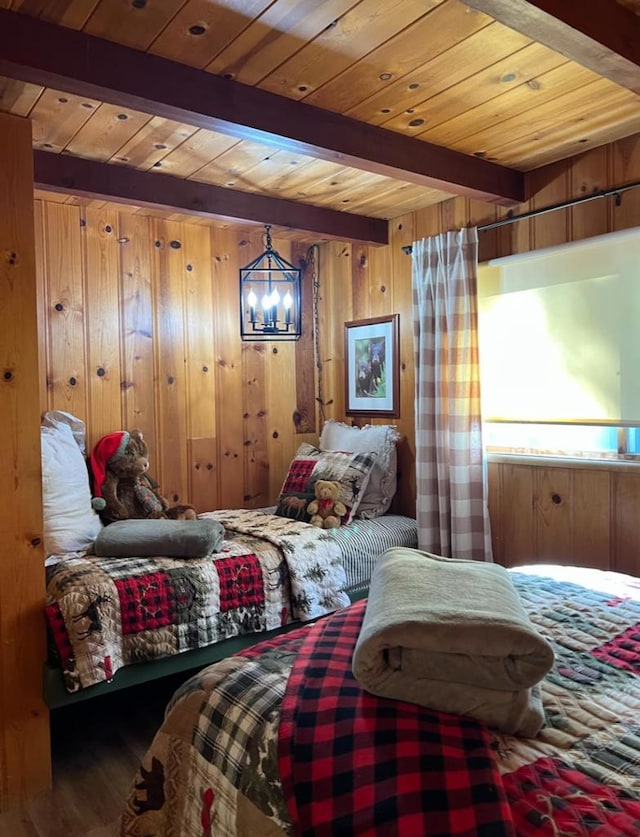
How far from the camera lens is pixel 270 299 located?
3.39 m

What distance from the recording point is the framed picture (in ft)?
11.5

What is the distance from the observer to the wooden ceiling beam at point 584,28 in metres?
1.44

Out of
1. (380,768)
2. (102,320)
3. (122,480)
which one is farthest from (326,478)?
(380,768)

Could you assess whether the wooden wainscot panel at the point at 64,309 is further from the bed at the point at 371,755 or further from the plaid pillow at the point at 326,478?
the bed at the point at 371,755

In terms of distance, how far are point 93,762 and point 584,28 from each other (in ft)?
9.21

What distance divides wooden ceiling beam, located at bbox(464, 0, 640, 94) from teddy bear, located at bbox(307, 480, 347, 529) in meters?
2.06

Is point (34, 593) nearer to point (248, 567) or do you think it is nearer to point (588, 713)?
point (248, 567)

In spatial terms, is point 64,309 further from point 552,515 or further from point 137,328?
point 552,515

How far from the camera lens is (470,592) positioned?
4.22 feet

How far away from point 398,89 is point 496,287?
1.15m

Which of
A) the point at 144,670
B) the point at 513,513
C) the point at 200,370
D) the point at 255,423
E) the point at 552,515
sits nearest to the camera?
the point at 144,670

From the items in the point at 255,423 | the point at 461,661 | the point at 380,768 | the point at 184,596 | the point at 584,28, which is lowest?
the point at 184,596

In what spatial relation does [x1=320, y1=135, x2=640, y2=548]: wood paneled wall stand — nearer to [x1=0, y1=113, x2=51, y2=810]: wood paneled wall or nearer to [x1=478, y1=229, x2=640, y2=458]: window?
[x1=478, y1=229, x2=640, y2=458]: window

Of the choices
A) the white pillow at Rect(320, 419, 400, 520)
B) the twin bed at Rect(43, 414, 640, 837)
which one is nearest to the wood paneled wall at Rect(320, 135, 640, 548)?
the white pillow at Rect(320, 419, 400, 520)
